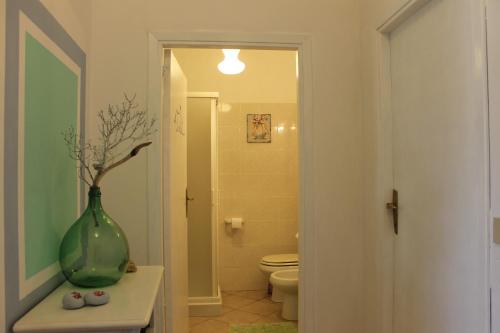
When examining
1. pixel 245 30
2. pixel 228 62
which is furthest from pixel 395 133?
pixel 228 62

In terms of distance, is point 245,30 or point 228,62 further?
point 228,62

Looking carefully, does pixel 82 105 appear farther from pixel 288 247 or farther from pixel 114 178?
pixel 288 247

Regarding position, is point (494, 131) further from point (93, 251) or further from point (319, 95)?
point (93, 251)

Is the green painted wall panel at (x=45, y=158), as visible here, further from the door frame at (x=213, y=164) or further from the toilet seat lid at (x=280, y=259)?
the toilet seat lid at (x=280, y=259)

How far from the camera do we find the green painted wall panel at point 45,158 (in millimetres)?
1097

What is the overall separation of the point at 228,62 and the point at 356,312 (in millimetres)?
2315

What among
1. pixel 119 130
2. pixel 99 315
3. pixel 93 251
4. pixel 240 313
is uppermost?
pixel 119 130

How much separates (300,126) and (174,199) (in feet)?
2.62

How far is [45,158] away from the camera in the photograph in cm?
120

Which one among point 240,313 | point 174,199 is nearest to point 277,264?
point 240,313

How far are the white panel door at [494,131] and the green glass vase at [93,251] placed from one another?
1201 mm

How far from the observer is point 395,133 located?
166 centimetres

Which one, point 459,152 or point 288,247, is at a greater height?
point 459,152

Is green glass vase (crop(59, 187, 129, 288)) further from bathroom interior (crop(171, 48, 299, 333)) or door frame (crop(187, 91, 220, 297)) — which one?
bathroom interior (crop(171, 48, 299, 333))
